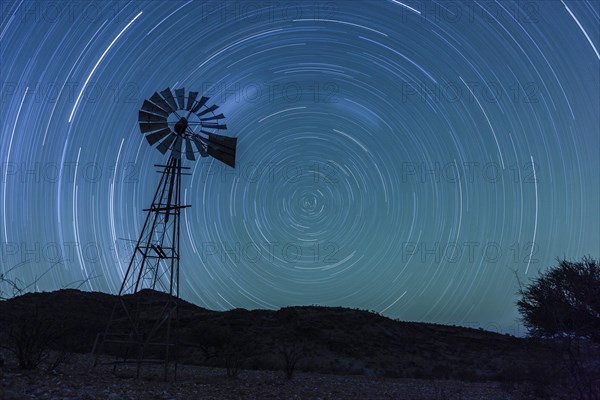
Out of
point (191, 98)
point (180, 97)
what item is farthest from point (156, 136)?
point (191, 98)

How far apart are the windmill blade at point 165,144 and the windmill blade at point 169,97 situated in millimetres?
1243

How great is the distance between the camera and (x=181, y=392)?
17375mm

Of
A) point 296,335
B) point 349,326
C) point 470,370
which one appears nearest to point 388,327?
point 349,326

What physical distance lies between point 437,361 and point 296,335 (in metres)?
13.0

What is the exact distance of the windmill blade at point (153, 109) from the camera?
77.3 feet

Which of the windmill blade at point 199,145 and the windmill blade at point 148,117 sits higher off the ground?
the windmill blade at point 148,117

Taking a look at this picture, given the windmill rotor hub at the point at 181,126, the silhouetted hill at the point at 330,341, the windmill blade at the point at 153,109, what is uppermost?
the windmill blade at the point at 153,109

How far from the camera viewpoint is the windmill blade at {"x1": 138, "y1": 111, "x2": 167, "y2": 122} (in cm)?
2359

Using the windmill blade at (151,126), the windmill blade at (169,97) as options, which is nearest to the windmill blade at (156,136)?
the windmill blade at (151,126)

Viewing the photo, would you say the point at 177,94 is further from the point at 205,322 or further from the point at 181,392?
the point at 205,322

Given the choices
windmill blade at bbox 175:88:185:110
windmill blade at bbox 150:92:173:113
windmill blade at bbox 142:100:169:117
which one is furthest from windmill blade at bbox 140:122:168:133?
windmill blade at bbox 175:88:185:110

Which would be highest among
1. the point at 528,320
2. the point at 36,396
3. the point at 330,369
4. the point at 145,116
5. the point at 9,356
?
the point at 145,116

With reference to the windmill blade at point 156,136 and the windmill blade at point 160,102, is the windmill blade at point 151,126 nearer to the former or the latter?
the windmill blade at point 156,136

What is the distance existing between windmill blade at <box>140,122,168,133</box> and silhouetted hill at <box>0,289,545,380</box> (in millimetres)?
15836
